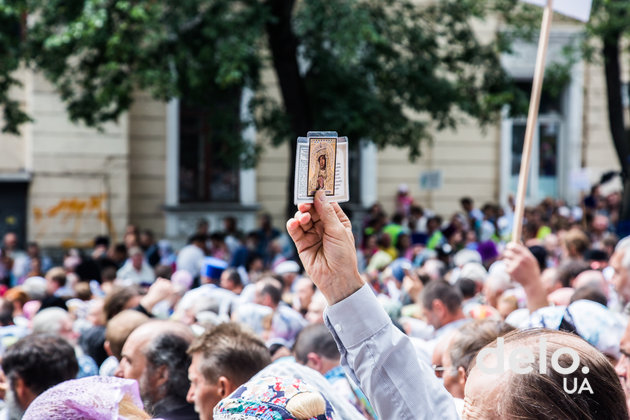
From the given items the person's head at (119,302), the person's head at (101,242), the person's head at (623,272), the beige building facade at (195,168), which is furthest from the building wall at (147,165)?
the person's head at (623,272)

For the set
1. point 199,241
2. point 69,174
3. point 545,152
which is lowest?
point 199,241

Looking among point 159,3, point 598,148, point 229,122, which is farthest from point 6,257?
point 598,148

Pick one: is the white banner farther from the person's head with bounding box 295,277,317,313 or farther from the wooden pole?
the person's head with bounding box 295,277,317,313

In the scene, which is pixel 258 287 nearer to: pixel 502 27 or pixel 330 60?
pixel 330 60

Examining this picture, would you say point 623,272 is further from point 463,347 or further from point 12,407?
point 12,407

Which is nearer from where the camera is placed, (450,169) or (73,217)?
(73,217)

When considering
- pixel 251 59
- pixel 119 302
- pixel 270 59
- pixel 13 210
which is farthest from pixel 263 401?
pixel 13 210

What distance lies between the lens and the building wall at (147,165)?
54.3 ft

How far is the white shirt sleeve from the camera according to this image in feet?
5.82

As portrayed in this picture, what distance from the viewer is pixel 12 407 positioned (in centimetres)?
369

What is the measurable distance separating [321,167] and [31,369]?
2.32 metres

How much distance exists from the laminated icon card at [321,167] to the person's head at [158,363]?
6.47 ft

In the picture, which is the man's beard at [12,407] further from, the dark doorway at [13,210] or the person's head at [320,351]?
the dark doorway at [13,210]

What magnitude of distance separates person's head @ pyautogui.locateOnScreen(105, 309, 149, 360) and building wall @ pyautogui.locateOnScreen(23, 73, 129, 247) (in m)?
11.3
